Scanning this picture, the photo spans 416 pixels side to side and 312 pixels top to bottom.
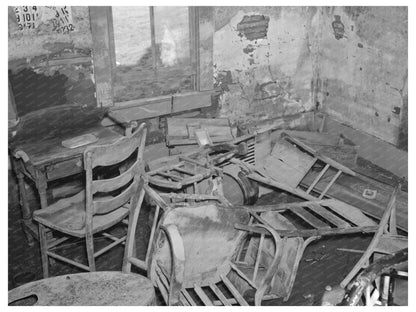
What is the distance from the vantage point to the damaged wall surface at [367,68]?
5.73 m

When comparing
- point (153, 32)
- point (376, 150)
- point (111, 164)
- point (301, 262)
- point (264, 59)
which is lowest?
point (301, 262)

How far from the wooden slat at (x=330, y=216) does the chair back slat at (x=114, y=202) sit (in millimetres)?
1303

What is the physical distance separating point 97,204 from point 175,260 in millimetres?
1162

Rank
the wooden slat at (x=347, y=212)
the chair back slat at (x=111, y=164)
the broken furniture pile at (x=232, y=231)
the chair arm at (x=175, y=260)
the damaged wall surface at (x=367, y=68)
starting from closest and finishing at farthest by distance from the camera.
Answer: the chair arm at (x=175, y=260) < the broken furniture pile at (x=232, y=231) < the chair back slat at (x=111, y=164) < the wooden slat at (x=347, y=212) < the damaged wall surface at (x=367, y=68)

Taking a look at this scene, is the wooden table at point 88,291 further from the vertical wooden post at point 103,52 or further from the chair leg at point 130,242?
the vertical wooden post at point 103,52

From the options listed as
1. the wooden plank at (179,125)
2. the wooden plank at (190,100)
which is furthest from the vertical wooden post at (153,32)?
the wooden plank at (179,125)

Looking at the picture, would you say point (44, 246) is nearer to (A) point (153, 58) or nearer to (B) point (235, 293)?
(B) point (235, 293)

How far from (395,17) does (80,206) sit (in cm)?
367

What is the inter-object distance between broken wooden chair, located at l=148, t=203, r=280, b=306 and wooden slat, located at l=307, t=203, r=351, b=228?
0.70 m

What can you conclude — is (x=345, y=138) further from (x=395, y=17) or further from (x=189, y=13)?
(x=189, y=13)

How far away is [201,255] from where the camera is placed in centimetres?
339

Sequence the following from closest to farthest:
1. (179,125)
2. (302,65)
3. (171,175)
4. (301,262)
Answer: (171,175), (301,262), (179,125), (302,65)

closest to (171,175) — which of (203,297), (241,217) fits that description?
(241,217)

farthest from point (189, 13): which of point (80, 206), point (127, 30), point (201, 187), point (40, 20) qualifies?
point (80, 206)
